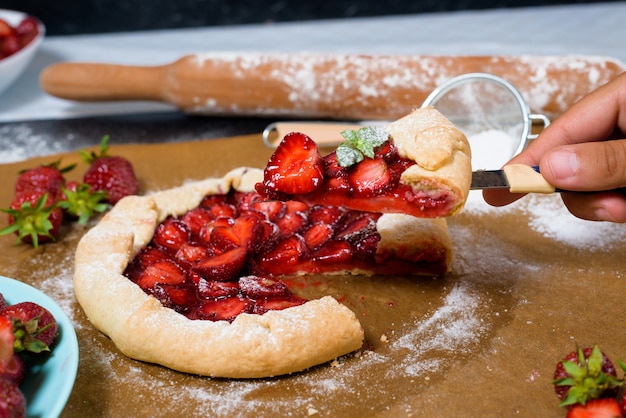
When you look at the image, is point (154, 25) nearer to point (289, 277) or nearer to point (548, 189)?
point (289, 277)

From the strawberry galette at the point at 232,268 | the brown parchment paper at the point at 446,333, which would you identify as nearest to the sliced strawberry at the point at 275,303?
the strawberry galette at the point at 232,268

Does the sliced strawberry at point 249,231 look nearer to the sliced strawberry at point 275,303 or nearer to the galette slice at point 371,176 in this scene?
the sliced strawberry at point 275,303

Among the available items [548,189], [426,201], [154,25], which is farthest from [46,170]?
[154,25]

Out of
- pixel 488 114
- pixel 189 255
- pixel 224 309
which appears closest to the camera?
pixel 224 309

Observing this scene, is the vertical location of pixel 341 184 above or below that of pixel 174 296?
above

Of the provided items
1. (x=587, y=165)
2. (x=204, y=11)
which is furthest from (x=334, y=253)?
(x=204, y=11)

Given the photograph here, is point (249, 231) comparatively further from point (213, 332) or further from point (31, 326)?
point (31, 326)
